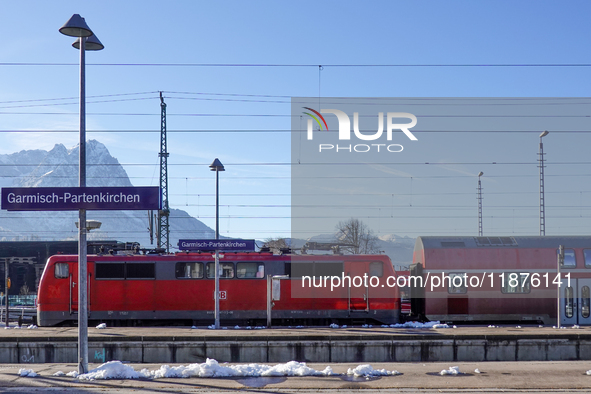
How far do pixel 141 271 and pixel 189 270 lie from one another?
6.33 ft

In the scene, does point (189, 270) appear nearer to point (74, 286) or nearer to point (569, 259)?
point (74, 286)

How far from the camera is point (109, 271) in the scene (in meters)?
23.1

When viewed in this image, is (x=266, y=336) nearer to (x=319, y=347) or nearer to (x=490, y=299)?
(x=319, y=347)

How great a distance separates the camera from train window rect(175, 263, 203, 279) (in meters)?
23.2

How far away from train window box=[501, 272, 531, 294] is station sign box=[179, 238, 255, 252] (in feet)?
33.3

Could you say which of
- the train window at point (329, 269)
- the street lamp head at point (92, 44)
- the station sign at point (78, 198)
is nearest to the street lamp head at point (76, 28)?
the street lamp head at point (92, 44)

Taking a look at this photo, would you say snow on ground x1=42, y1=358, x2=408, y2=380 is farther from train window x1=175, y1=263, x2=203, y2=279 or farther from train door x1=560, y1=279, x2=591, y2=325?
train door x1=560, y1=279, x2=591, y2=325

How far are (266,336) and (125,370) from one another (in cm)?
483

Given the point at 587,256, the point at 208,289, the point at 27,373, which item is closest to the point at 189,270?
the point at 208,289

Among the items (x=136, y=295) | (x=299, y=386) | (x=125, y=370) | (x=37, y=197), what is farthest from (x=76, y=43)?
(x=136, y=295)

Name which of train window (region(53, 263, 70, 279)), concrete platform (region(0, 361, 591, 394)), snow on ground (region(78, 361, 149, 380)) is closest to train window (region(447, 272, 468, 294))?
concrete platform (region(0, 361, 591, 394))

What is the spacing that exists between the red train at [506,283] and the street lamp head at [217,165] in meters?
9.08

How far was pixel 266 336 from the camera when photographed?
55.5ft

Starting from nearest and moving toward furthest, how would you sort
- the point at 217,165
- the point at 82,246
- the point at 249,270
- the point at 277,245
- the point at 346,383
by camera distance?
the point at 346,383
the point at 82,246
the point at 249,270
the point at 217,165
the point at 277,245
